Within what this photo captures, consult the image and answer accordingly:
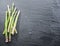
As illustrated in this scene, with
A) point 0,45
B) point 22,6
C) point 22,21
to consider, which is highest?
point 22,6

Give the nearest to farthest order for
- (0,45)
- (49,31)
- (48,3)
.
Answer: (0,45), (49,31), (48,3)

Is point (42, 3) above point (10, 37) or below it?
above

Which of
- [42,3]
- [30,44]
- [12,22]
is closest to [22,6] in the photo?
[42,3]

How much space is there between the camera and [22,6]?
6.38ft

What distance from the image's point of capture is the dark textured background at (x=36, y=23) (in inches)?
62.1

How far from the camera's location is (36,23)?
173 centimetres

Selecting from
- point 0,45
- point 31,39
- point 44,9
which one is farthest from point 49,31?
point 0,45

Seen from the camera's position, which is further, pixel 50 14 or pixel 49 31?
pixel 50 14

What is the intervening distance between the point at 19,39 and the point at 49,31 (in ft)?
0.92

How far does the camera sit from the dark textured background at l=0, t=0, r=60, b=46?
5.17 feet

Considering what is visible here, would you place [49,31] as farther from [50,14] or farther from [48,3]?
[48,3]

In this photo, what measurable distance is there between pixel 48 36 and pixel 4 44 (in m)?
0.39

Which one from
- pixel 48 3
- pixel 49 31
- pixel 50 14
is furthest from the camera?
pixel 48 3

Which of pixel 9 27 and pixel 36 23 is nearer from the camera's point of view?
pixel 9 27
